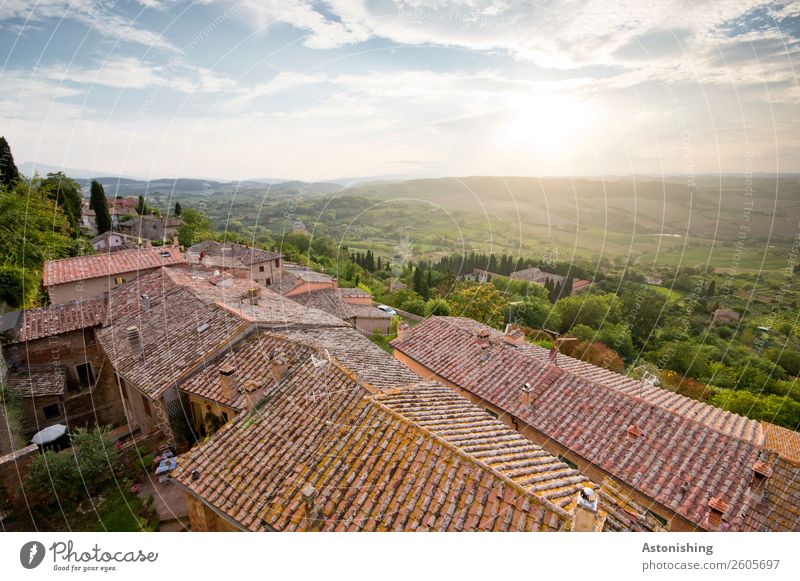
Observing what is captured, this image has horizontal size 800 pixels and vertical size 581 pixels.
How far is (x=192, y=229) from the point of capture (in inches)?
2018

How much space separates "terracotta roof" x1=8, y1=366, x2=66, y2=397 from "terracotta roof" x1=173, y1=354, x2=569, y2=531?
10.4 m

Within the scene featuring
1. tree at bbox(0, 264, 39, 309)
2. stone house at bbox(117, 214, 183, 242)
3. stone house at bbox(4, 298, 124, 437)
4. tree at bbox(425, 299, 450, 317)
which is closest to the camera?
stone house at bbox(4, 298, 124, 437)

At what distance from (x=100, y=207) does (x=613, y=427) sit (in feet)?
180

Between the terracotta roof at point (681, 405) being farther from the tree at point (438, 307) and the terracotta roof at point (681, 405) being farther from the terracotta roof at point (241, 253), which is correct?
the terracotta roof at point (241, 253)

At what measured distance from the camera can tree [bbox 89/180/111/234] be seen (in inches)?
1734

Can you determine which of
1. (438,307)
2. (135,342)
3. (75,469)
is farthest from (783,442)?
(438,307)

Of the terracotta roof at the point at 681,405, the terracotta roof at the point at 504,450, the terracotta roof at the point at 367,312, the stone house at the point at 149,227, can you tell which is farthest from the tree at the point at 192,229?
the terracotta roof at the point at 504,450

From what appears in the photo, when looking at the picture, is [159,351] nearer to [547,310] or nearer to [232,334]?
[232,334]

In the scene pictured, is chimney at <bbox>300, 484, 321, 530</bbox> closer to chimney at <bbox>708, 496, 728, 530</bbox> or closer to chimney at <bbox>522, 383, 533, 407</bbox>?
chimney at <bbox>522, 383, 533, 407</bbox>

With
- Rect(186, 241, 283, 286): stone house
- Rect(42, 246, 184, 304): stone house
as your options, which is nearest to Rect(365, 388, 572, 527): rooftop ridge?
Rect(42, 246, 184, 304): stone house

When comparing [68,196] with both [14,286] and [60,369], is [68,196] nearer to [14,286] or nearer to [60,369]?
[14,286]

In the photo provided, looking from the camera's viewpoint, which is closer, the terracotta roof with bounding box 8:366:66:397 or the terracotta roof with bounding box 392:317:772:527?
the terracotta roof with bounding box 392:317:772:527

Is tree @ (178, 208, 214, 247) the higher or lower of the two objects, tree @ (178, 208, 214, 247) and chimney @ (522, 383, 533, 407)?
the higher

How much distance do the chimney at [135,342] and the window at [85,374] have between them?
488 centimetres
